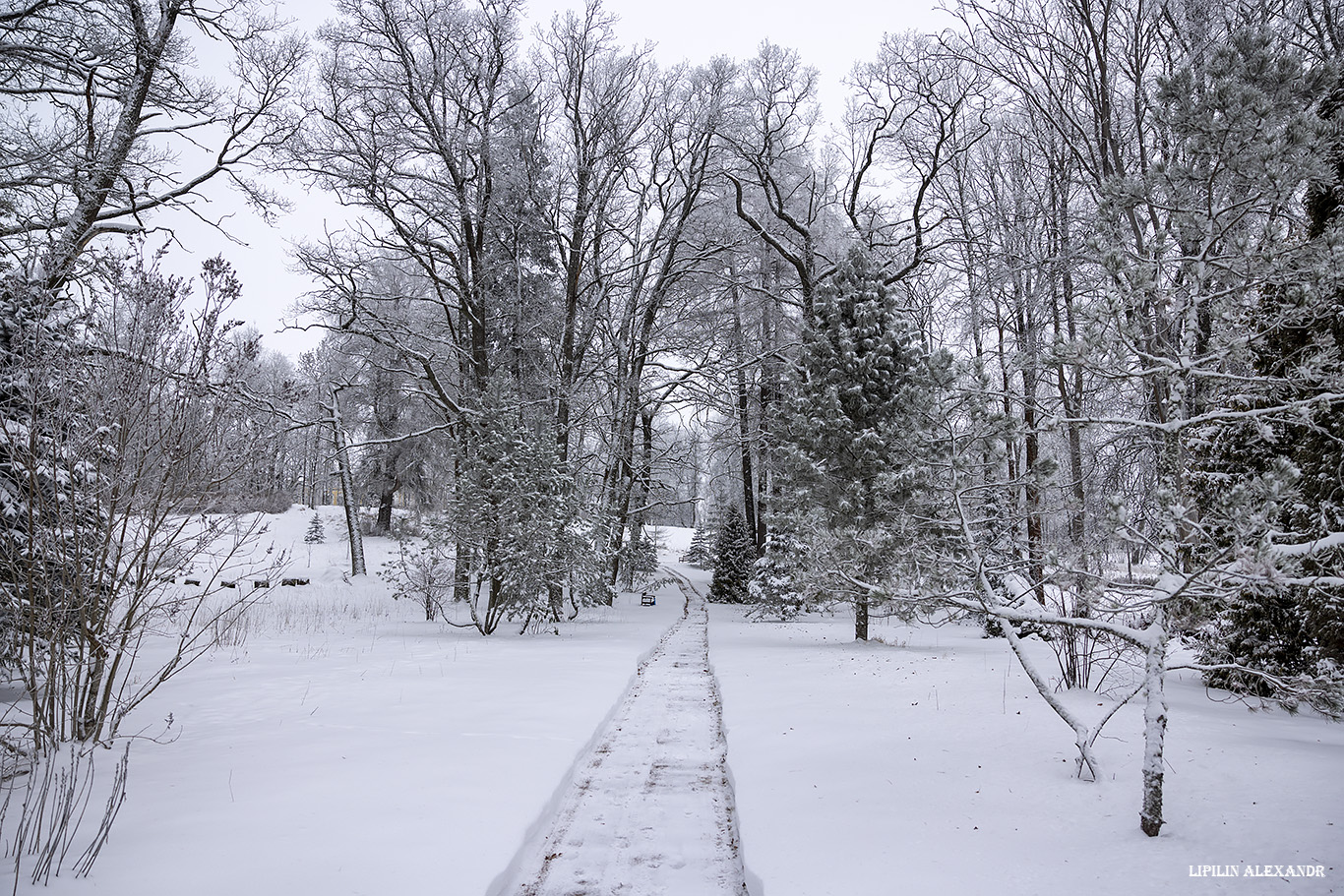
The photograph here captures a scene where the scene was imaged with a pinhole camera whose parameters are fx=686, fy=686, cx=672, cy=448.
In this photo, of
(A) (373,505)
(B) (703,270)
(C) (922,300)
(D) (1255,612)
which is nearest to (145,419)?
(D) (1255,612)

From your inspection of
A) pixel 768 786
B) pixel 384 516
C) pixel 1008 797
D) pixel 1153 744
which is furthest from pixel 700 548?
pixel 1153 744

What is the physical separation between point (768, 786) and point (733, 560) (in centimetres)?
1723

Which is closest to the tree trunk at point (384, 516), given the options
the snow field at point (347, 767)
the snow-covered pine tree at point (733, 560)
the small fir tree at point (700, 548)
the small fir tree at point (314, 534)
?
the small fir tree at point (314, 534)

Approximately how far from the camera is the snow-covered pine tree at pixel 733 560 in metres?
21.6

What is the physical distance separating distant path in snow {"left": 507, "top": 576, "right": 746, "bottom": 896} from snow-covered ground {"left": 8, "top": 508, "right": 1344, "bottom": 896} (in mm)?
150

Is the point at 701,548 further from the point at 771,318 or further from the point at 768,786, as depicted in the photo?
the point at 768,786

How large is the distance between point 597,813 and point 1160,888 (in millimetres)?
3035

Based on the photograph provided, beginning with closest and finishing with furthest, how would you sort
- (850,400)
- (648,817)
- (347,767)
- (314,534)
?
(648,817) → (347,767) → (850,400) → (314,534)

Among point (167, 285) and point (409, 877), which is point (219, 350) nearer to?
point (167, 285)

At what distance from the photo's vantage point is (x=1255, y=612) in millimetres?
6629

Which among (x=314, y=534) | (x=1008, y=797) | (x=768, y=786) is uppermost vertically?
(x=314, y=534)

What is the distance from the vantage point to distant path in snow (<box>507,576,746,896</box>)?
11.6 ft

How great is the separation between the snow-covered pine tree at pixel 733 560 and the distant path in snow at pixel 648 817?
13961 millimetres

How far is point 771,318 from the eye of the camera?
867 inches
